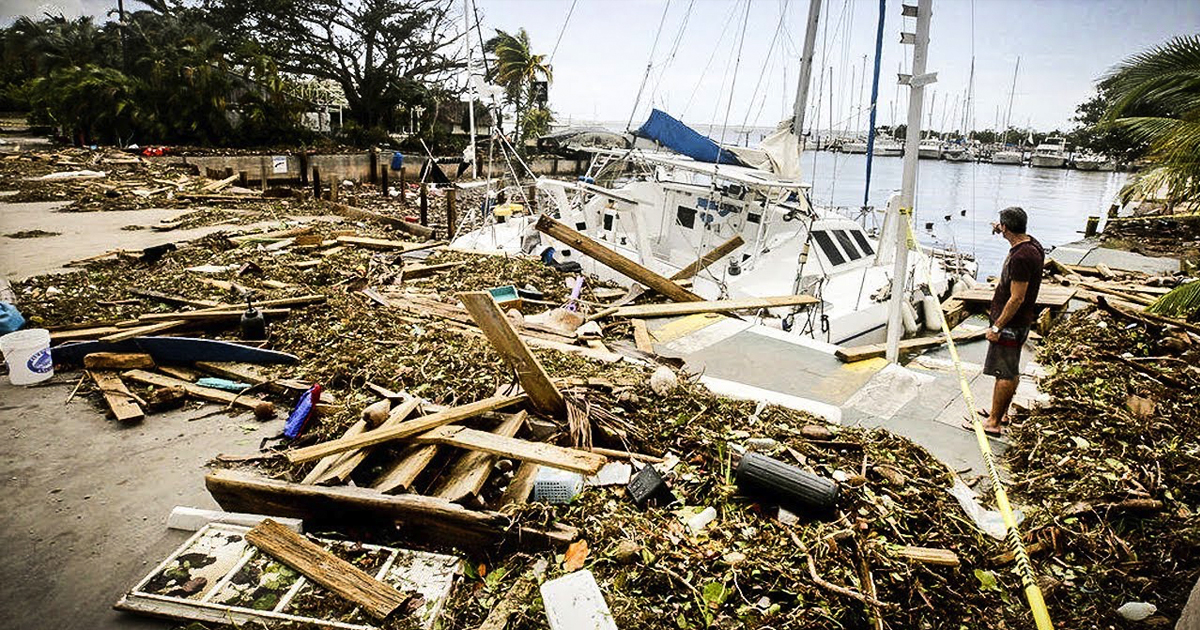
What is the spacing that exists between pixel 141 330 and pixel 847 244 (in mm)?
11959

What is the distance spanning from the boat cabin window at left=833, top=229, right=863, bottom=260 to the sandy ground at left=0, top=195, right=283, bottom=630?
11029 mm

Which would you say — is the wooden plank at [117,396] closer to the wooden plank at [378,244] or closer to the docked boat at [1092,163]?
the wooden plank at [378,244]

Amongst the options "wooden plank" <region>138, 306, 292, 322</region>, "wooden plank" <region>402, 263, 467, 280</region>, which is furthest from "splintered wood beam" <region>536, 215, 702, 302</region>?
"wooden plank" <region>138, 306, 292, 322</region>

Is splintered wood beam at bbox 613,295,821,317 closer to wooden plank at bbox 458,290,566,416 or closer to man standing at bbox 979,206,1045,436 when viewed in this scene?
wooden plank at bbox 458,290,566,416

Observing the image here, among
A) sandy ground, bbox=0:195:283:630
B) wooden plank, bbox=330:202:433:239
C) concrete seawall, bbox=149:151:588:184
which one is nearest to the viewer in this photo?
sandy ground, bbox=0:195:283:630

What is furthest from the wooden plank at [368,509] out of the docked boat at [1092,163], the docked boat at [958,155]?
the docked boat at [1092,163]

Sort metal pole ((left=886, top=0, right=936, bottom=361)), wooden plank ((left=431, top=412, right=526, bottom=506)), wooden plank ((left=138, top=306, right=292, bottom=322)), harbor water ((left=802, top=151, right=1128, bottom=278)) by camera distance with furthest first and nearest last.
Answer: harbor water ((left=802, top=151, right=1128, bottom=278))
wooden plank ((left=138, top=306, right=292, bottom=322))
metal pole ((left=886, top=0, right=936, bottom=361))
wooden plank ((left=431, top=412, right=526, bottom=506))

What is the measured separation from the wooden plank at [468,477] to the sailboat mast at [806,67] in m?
11.9

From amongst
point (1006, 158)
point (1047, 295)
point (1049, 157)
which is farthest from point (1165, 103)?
point (1006, 158)

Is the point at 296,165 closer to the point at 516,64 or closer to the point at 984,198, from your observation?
the point at 516,64

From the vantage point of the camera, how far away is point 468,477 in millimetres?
3729

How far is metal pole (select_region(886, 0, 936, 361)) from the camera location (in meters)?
5.50

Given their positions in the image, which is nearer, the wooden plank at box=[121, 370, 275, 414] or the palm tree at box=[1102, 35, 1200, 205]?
the wooden plank at box=[121, 370, 275, 414]

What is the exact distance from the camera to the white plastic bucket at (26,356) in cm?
528
